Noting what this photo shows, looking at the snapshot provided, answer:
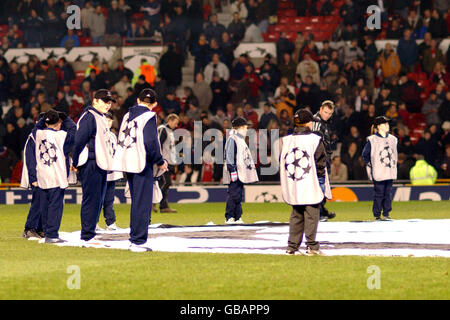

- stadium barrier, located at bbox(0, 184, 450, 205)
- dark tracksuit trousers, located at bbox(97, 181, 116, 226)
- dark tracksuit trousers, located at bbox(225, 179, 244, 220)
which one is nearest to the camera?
dark tracksuit trousers, located at bbox(97, 181, 116, 226)

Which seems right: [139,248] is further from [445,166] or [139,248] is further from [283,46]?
[283,46]

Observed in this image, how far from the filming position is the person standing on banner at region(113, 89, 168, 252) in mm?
12797

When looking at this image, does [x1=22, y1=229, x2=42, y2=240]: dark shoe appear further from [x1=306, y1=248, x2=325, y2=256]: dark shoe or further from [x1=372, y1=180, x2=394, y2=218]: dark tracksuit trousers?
[x1=372, y1=180, x2=394, y2=218]: dark tracksuit trousers

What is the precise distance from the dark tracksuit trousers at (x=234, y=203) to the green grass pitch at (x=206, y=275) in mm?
5562

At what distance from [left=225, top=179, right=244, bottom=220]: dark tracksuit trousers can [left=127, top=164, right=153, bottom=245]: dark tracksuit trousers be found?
19.2ft

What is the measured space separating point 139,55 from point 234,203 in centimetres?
1557

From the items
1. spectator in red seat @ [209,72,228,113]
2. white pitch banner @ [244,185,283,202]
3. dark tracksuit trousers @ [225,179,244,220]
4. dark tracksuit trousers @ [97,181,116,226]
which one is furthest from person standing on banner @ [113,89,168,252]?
spectator in red seat @ [209,72,228,113]

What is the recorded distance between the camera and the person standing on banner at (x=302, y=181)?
12.2 meters

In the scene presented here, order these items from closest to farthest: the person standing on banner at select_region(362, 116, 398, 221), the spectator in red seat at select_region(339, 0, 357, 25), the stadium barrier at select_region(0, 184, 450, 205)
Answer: the person standing on banner at select_region(362, 116, 398, 221)
the stadium barrier at select_region(0, 184, 450, 205)
the spectator in red seat at select_region(339, 0, 357, 25)

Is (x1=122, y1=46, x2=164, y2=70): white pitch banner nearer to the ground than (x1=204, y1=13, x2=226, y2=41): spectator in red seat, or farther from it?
nearer to the ground

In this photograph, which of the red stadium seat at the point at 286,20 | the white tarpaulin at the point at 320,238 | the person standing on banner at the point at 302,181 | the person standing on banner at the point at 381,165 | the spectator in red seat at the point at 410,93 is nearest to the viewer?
the person standing on banner at the point at 302,181

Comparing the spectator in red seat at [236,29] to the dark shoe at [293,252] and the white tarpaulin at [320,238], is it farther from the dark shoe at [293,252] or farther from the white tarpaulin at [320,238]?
the dark shoe at [293,252]

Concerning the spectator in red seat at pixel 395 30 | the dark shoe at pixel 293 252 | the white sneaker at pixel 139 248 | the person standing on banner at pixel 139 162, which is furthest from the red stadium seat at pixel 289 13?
the dark shoe at pixel 293 252
